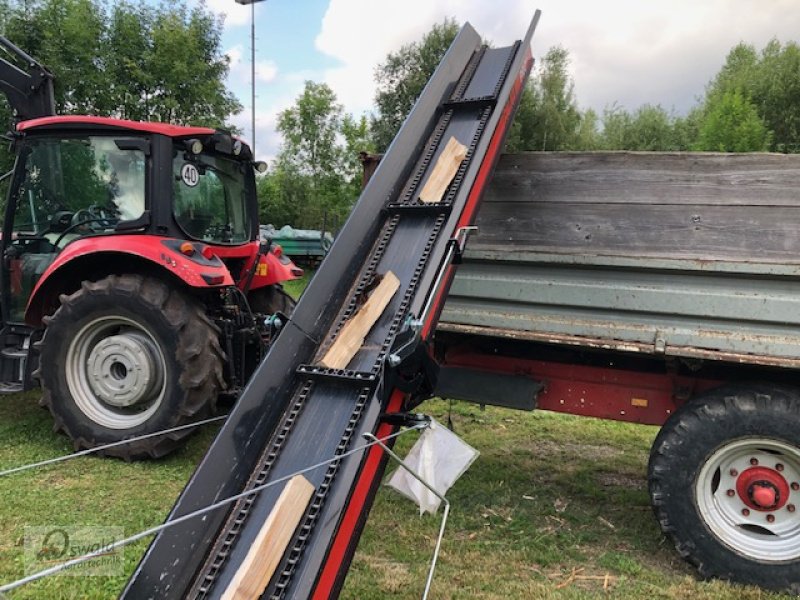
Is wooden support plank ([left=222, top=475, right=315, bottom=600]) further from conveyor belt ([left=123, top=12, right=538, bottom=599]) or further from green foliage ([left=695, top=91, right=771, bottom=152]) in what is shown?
green foliage ([left=695, top=91, right=771, bottom=152])

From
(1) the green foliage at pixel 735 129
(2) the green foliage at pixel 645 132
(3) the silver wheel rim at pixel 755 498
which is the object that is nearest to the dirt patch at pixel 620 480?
(3) the silver wheel rim at pixel 755 498

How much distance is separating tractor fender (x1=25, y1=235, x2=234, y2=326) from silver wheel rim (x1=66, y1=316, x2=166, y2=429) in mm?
424

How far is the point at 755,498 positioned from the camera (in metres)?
2.75

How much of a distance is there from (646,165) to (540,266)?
2.31ft

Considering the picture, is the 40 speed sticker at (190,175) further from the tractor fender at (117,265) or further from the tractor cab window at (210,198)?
the tractor fender at (117,265)

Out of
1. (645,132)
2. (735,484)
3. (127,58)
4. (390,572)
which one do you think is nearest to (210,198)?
(390,572)

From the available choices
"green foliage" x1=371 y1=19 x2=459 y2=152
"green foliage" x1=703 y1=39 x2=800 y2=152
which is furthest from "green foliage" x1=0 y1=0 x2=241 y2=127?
"green foliage" x1=703 y1=39 x2=800 y2=152

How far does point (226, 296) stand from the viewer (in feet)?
14.9

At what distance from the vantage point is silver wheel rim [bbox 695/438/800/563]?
8.97ft

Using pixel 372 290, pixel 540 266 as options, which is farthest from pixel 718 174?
pixel 372 290

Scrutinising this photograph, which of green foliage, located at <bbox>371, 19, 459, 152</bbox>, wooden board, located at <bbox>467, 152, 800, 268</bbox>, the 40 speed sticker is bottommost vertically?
the 40 speed sticker

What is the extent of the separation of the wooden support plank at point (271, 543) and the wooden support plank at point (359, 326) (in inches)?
21.0

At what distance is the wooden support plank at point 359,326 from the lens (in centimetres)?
238

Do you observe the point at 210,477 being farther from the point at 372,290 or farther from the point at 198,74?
the point at 198,74
